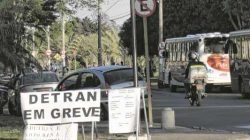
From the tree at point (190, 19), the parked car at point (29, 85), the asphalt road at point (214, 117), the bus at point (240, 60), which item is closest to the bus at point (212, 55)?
the bus at point (240, 60)

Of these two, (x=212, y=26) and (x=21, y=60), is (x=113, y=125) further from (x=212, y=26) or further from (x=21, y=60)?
(x=212, y=26)

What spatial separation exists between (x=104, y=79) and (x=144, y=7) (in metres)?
4.18

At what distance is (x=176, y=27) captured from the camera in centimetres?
5022

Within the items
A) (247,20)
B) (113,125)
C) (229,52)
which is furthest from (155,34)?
(113,125)

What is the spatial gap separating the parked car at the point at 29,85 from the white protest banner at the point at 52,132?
1195 centimetres

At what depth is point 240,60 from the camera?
29.2 metres

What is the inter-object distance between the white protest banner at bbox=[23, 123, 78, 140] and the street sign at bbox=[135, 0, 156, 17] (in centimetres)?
500

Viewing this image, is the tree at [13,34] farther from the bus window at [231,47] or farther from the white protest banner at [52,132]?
the bus window at [231,47]

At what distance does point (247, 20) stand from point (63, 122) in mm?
31407

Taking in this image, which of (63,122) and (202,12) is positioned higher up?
(202,12)

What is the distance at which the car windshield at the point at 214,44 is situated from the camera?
3488cm

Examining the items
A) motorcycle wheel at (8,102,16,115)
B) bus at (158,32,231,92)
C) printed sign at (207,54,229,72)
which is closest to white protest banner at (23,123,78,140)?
motorcycle wheel at (8,102,16,115)

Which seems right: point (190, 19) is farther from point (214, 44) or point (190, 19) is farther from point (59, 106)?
point (59, 106)

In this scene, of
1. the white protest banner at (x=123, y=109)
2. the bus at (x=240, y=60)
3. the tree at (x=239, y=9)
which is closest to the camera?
the white protest banner at (x=123, y=109)
